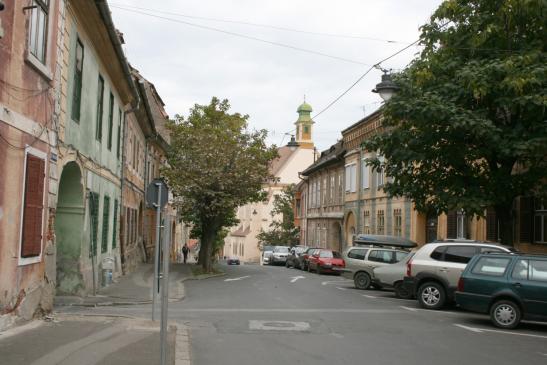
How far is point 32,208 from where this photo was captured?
11.1 m

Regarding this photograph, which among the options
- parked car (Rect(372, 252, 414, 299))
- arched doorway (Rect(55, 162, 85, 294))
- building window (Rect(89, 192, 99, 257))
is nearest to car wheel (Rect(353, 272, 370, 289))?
parked car (Rect(372, 252, 414, 299))

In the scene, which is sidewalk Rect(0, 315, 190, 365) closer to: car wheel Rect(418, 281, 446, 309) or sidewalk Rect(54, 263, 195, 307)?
sidewalk Rect(54, 263, 195, 307)

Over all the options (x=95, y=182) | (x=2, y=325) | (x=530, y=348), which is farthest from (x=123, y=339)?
(x=95, y=182)

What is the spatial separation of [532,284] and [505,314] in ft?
2.62

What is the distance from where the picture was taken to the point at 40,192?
454 inches

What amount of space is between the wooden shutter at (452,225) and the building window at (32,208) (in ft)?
64.8

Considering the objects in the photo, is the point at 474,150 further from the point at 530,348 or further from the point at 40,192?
the point at 40,192

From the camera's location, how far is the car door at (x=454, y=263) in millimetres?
16672

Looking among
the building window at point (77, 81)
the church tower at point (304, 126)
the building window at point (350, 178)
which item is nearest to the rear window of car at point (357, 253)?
the building window at point (77, 81)

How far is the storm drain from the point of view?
12328mm

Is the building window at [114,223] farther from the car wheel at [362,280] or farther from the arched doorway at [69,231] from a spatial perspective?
the car wheel at [362,280]

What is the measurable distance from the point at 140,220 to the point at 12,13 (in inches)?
998

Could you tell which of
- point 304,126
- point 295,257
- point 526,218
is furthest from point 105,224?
point 304,126

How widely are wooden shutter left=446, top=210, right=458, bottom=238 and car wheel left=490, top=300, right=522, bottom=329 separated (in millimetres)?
14929
